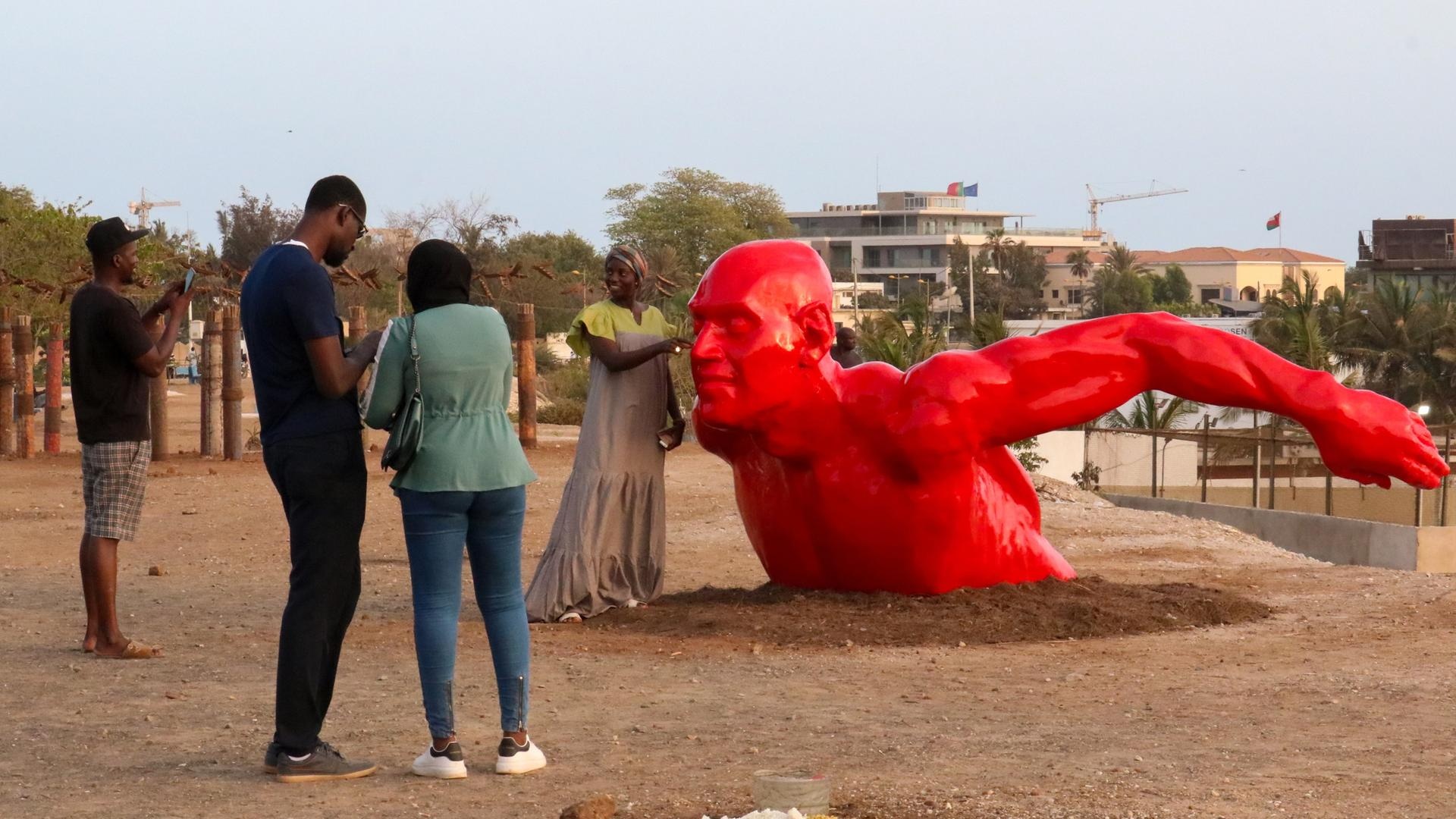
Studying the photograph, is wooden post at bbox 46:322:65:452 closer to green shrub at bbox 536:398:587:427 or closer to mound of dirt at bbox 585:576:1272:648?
green shrub at bbox 536:398:587:427

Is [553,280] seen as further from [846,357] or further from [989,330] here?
[846,357]

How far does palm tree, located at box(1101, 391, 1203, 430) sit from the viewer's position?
28.6 m

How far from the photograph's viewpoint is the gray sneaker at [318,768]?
5777 millimetres

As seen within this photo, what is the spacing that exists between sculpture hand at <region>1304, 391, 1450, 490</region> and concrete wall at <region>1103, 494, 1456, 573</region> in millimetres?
9430

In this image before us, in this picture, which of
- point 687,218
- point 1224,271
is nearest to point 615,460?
point 687,218

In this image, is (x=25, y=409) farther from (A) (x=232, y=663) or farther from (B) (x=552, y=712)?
(B) (x=552, y=712)

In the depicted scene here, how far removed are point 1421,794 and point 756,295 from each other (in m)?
4.08

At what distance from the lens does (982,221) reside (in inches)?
5881

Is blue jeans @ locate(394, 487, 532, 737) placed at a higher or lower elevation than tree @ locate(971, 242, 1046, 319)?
lower

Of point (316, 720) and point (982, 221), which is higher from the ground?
point (982, 221)

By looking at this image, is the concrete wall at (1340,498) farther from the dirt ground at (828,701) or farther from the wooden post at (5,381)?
the dirt ground at (828,701)

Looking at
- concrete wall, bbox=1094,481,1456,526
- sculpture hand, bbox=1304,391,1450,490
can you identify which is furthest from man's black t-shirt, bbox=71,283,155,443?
concrete wall, bbox=1094,481,1456,526

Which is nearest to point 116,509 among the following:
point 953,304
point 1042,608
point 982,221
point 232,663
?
point 232,663

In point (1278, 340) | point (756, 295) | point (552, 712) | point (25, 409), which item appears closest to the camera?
point (552, 712)
